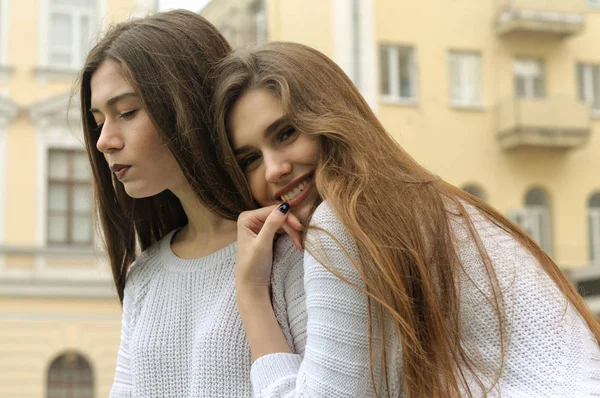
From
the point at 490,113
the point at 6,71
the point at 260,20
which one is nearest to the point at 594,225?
the point at 490,113

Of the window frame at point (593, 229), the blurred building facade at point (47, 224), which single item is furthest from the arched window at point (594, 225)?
the blurred building facade at point (47, 224)

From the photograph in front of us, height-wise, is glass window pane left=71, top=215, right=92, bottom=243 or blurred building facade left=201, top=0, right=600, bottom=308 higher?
blurred building facade left=201, top=0, right=600, bottom=308

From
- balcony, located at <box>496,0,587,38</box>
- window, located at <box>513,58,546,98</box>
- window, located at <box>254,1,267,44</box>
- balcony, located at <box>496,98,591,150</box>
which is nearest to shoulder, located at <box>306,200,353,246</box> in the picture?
window, located at <box>254,1,267,44</box>

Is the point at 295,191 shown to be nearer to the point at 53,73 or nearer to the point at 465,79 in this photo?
the point at 465,79

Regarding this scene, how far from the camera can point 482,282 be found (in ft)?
3.67

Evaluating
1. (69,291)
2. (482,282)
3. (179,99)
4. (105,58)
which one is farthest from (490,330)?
(69,291)

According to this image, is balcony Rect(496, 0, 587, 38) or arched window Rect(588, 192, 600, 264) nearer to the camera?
→ balcony Rect(496, 0, 587, 38)

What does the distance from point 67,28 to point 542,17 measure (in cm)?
406

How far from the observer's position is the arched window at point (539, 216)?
8.08 m

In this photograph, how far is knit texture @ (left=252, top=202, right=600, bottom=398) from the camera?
42.8 inches

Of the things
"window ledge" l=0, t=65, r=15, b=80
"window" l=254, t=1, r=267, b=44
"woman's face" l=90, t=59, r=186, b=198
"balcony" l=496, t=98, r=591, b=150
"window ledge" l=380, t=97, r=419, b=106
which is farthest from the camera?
"window ledge" l=0, t=65, r=15, b=80

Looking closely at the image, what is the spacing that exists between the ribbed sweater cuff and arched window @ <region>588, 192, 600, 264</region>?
23.3 feet

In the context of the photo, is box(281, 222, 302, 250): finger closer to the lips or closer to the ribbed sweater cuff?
the ribbed sweater cuff

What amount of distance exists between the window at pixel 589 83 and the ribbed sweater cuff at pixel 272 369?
23.8 ft
